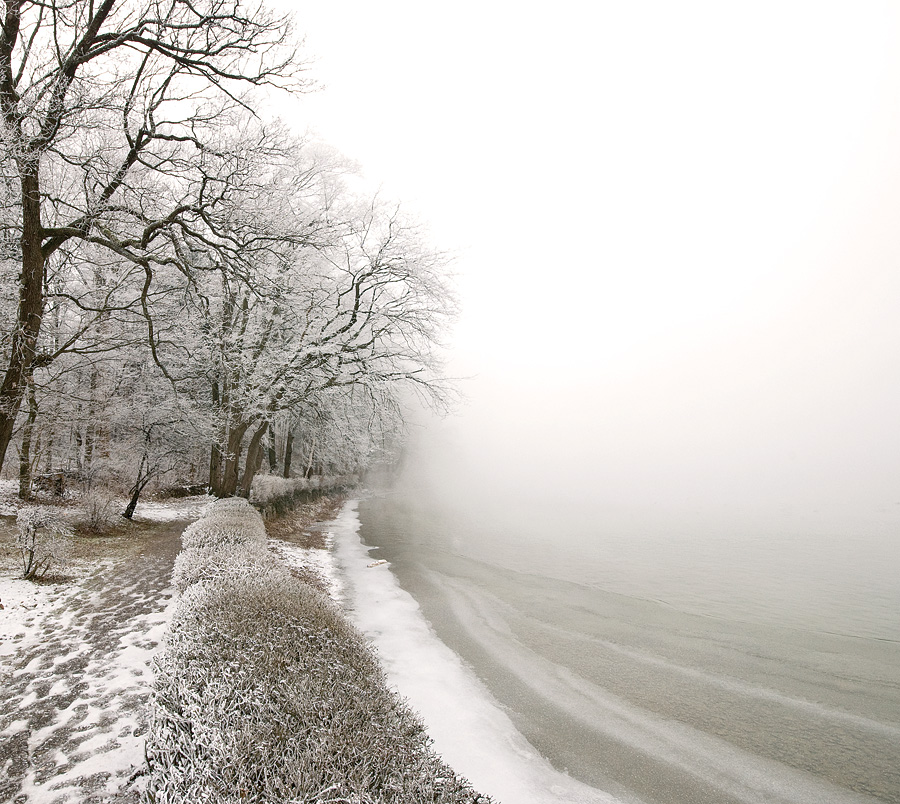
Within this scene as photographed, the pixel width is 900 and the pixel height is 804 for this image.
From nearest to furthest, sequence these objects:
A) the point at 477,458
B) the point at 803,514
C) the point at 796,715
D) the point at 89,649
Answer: the point at 89,649 < the point at 796,715 < the point at 803,514 < the point at 477,458

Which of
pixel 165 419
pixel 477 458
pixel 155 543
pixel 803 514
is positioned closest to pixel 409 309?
pixel 165 419

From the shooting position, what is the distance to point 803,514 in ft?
124

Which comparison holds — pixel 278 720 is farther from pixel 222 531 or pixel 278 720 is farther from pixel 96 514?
pixel 96 514

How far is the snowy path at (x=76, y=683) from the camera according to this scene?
3.36 m

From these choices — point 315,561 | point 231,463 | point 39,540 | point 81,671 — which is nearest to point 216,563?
point 81,671

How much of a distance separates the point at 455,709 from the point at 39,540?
677 centimetres

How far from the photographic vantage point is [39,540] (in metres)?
7.36

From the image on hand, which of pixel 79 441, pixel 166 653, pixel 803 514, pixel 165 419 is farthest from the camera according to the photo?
pixel 803 514

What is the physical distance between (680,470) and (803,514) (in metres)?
39.3

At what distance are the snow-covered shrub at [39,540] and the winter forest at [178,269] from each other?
1.52 metres

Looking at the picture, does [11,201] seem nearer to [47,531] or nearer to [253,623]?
[47,531]

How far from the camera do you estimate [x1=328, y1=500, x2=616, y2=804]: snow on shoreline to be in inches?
168

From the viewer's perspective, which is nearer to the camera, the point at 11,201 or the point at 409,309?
the point at 11,201

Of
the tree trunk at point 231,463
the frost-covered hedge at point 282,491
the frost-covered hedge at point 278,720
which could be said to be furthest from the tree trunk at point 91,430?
the frost-covered hedge at point 278,720
